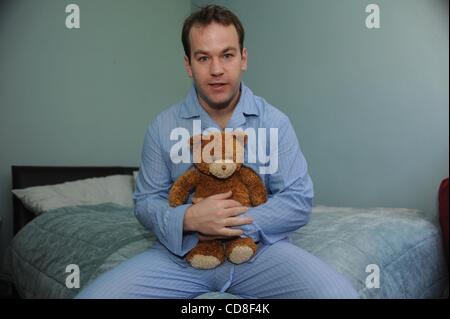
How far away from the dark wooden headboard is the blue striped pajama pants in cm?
110

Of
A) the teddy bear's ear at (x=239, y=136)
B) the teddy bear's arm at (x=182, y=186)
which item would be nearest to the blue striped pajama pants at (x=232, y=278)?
the teddy bear's arm at (x=182, y=186)

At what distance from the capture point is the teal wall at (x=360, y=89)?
1730mm

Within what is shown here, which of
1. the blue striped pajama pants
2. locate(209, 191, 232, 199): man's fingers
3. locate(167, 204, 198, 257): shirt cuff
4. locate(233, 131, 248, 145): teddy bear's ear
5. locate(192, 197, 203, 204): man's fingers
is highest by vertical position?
locate(233, 131, 248, 145): teddy bear's ear

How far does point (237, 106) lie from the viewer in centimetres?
102

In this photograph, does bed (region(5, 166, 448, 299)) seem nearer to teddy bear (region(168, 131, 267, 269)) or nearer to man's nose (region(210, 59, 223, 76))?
teddy bear (region(168, 131, 267, 269))

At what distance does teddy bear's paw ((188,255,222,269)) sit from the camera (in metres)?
0.88

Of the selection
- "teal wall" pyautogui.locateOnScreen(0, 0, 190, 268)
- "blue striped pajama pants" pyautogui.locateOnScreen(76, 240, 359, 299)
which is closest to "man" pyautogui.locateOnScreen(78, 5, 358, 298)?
"blue striped pajama pants" pyautogui.locateOnScreen(76, 240, 359, 299)

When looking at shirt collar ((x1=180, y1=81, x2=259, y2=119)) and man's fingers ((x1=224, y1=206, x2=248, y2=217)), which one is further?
shirt collar ((x1=180, y1=81, x2=259, y2=119))

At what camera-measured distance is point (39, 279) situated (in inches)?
57.9

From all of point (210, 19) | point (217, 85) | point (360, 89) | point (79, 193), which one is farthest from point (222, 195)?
point (79, 193)

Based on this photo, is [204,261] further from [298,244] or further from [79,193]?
[79,193]

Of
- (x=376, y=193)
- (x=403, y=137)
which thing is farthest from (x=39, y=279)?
(x=403, y=137)

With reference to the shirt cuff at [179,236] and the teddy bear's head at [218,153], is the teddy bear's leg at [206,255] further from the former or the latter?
the teddy bear's head at [218,153]
